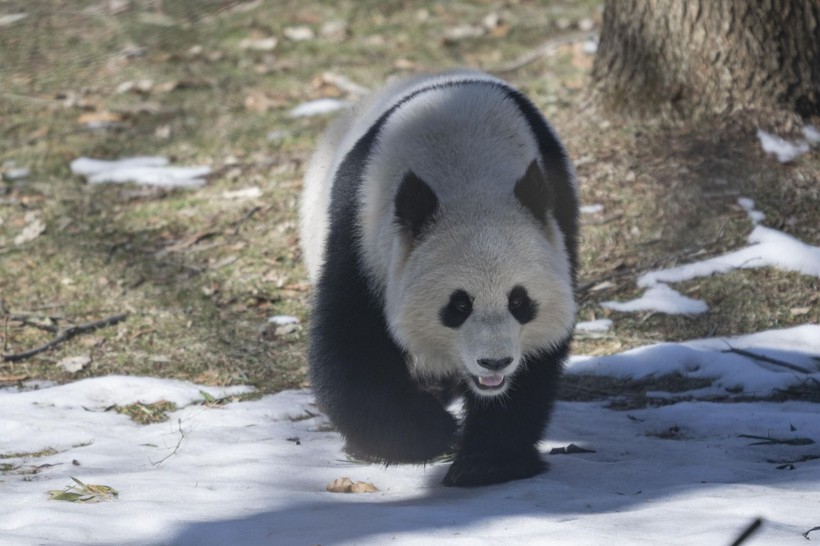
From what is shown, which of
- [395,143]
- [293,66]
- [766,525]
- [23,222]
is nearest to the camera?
[766,525]

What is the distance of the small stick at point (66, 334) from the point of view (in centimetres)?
583

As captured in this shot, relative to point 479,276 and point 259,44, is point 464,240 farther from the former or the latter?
point 259,44

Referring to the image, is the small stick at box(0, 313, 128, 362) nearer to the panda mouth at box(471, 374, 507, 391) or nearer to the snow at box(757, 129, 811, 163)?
the panda mouth at box(471, 374, 507, 391)

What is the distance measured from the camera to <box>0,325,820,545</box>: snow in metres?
3.32

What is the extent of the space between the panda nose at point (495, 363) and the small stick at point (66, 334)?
10.1ft

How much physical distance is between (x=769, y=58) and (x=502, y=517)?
4.49 metres

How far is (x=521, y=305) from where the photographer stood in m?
4.00

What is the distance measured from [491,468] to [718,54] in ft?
12.6

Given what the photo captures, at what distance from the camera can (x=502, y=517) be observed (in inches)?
138

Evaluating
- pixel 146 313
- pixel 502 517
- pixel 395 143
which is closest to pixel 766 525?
pixel 502 517

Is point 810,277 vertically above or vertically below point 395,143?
below

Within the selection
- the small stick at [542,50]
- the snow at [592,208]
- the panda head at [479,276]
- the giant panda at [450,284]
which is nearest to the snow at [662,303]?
the snow at [592,208]

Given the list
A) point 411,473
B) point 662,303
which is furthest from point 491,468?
point 662,303

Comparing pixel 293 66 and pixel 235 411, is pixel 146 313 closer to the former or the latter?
pixel 235 411
